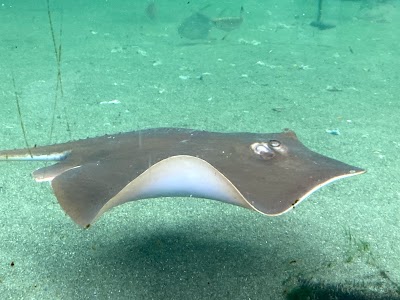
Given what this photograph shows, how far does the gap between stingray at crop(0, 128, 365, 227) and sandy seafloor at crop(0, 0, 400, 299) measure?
0.73 m

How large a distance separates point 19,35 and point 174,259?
9.67m

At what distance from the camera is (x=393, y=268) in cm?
294

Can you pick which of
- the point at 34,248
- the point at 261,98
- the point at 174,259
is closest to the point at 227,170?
the point at 174,259

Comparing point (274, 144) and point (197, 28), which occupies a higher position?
point (274, 144)

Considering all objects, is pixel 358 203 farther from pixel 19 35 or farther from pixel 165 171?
pixel 19 35

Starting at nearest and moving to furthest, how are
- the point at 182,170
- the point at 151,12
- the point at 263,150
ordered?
the point at 182,170, the point at 263,150, the point at 151,12

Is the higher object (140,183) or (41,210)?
(140,183)

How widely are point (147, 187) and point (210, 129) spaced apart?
10.9 feet

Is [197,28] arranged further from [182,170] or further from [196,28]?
[182,170]

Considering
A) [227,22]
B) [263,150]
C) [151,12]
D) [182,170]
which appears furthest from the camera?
[151,12]

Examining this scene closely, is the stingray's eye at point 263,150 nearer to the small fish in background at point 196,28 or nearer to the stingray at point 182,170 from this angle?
the stingray at point 182,170

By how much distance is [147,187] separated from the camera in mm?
2199

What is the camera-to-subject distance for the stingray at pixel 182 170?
2123 millimetres

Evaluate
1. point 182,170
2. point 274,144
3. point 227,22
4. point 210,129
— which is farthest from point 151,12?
point 182,170
